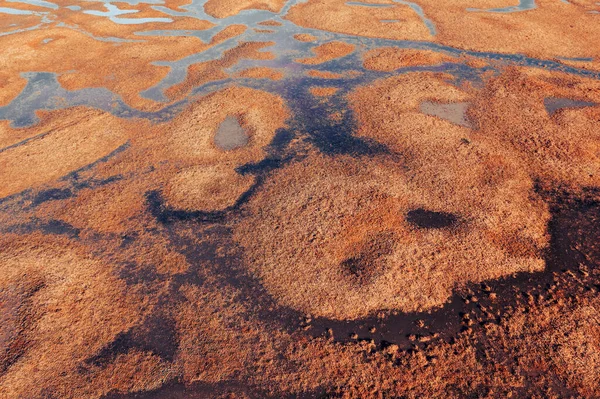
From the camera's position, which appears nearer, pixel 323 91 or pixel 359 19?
pixel 323 91

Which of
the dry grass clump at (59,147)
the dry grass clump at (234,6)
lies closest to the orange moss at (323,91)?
the dry grass clump at (59,147)

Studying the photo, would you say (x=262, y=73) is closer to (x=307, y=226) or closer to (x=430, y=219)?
(x=307, y=226)

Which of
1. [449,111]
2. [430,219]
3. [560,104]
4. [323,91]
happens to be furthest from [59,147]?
[560,104]

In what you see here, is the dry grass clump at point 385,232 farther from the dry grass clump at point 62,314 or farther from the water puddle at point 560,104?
the water puddle at point 560,104

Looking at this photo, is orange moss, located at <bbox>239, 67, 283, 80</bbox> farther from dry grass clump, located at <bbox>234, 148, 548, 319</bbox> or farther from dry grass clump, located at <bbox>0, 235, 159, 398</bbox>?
dry grass clump, located at <bbox>0, 235, 159, 398</bbox>

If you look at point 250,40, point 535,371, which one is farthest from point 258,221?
point 250,40

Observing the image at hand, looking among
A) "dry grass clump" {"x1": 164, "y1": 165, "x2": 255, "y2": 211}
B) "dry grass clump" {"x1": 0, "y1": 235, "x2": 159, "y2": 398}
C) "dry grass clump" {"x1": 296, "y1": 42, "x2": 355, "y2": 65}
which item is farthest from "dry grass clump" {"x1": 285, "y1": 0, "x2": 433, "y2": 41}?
"dry grass clump" {"x1": 0, "y1": 235, "x2": 159, "y2": 398}
